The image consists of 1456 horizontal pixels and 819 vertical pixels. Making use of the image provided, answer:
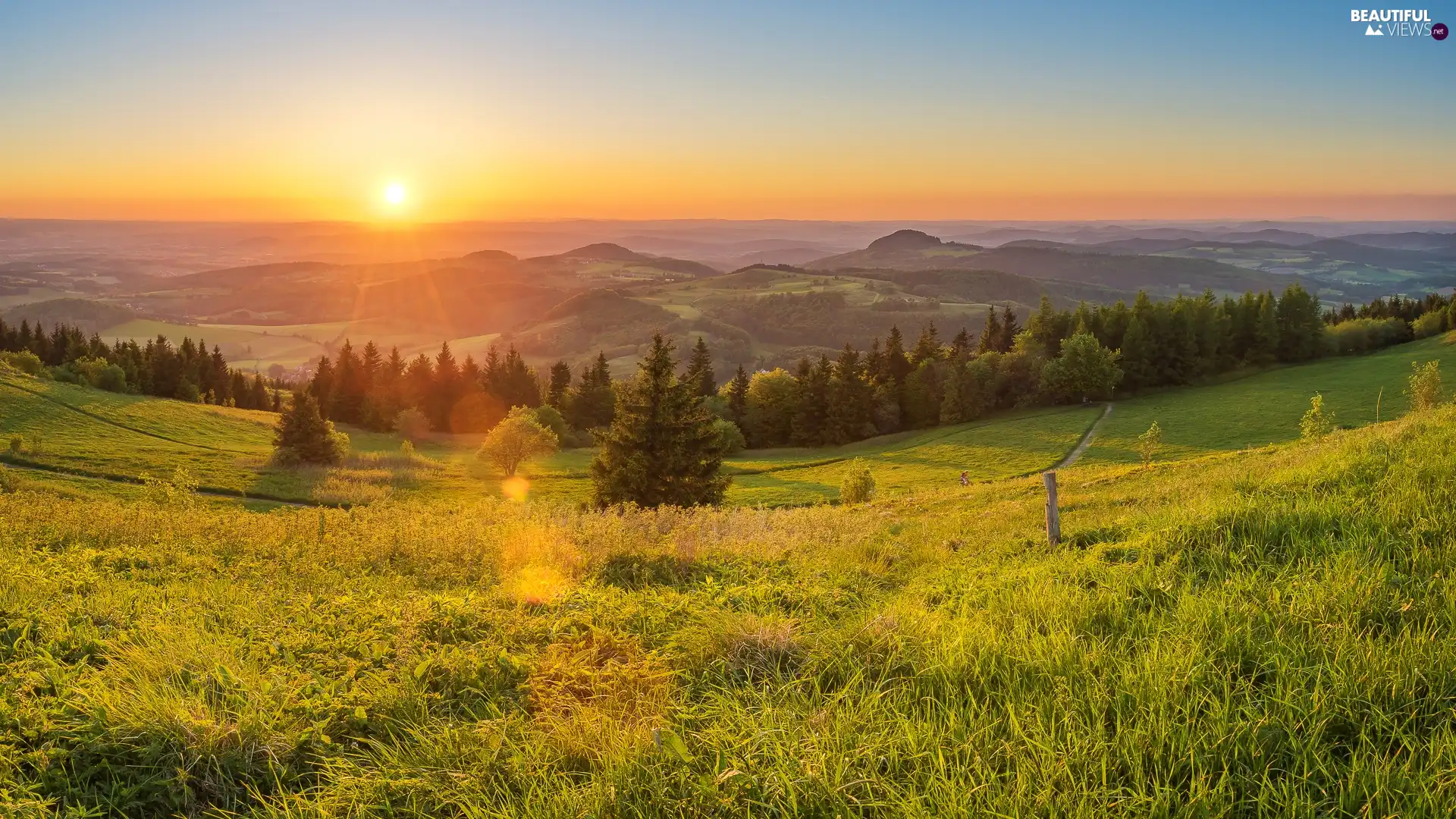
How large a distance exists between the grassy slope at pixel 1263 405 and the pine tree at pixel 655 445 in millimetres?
34365

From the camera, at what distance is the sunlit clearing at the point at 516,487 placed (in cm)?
4403

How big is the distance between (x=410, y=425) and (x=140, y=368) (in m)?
36.9

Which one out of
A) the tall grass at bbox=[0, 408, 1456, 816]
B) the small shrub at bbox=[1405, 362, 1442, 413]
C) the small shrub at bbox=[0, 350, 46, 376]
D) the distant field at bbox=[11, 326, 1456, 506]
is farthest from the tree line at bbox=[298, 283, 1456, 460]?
the tall grass at bbox=[0, 408, 1456, 816]

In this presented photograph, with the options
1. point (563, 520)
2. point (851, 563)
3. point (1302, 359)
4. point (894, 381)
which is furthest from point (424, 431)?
point (1302, 359)

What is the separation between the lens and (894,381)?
273 ft

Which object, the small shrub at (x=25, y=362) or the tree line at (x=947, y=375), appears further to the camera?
the tree line at (x=947, y=375)

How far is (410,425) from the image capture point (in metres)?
76.2

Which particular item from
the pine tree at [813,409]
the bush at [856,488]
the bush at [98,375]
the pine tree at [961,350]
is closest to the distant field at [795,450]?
the pine tree at [813,409]

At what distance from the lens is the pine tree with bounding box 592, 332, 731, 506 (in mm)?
29906

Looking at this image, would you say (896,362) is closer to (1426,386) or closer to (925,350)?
(925,350)

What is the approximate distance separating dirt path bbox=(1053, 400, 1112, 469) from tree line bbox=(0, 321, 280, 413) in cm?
9023

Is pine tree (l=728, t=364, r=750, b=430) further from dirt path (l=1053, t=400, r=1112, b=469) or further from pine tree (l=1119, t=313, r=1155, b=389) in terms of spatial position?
pine tree (l=1119, t=313, r=1155, b=389)

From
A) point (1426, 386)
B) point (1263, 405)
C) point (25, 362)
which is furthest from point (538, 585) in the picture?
point (25, 362)

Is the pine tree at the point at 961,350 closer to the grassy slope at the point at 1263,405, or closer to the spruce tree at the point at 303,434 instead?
the grassy slope at the point at 1263,405
